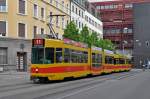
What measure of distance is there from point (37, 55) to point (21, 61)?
29.8 metres

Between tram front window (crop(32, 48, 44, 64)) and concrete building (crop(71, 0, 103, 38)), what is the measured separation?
54.6 metres

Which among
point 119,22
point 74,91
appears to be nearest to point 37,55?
point 74,91

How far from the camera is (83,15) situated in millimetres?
98500

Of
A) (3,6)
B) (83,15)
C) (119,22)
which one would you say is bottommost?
(3,6)

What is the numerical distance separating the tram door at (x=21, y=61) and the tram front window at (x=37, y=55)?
1117 inches

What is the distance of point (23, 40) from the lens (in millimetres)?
58906

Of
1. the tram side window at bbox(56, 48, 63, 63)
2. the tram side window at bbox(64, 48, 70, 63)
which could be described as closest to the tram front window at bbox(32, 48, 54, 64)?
the tram side window at bbox(56, 48, 63, 63)

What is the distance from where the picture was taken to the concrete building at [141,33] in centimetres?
13300

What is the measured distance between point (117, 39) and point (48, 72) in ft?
376

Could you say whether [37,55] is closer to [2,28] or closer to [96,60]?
[96,60]

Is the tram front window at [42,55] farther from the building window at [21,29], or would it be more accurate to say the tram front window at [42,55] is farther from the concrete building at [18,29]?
the building window at [21,29]

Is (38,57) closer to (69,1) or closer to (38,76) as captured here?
(38,76)

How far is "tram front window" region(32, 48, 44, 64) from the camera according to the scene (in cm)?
3050

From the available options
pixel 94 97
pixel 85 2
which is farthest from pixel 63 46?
pixel 85 2
